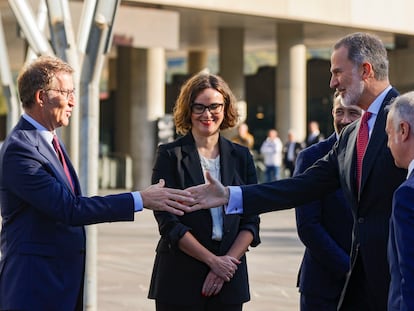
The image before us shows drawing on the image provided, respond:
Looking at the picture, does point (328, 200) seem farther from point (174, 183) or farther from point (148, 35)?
point (148, 35)

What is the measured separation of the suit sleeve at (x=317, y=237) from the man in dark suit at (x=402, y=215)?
1770 mm

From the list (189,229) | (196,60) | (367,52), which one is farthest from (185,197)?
(196,60)

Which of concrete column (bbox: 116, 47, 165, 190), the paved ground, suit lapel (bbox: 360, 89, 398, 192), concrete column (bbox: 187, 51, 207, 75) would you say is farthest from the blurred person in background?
suit lapel (bbox: 360, 89, 398, 192)

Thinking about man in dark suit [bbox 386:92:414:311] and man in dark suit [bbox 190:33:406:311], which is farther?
man in dark suit [bbox 190:33:406:311]

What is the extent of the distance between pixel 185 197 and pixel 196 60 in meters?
41.9

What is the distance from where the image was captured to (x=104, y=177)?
129 ft

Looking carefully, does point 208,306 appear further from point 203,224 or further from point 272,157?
point 272,157

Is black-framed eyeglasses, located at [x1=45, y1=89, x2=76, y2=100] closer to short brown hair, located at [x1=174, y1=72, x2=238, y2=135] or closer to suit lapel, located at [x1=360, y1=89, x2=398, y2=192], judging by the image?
short brown hair, located at [x1=174, y1=72, x2=238, y2=135]

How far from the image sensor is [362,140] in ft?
18.6

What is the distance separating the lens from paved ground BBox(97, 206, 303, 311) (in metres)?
11.3

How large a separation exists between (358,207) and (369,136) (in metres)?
0.37

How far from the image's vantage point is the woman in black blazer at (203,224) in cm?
633

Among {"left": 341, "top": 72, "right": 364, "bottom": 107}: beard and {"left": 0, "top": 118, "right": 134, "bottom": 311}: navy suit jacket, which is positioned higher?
{"left": 341, "top": 72, "right": 364, "bottom": 107}: beard

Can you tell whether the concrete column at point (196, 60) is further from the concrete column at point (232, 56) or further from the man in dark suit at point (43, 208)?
the man in dark suit at point (43, 208)
